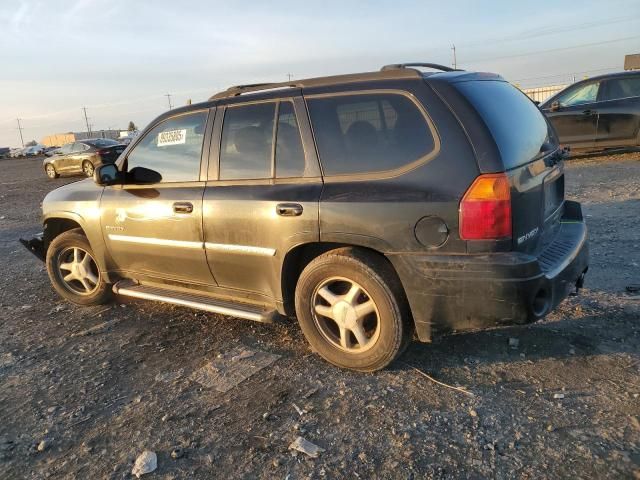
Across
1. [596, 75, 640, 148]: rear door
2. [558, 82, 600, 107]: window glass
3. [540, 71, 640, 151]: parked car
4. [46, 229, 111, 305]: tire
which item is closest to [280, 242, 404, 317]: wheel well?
[46, 229, 111, 305]: tire

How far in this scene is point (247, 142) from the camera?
3.62m

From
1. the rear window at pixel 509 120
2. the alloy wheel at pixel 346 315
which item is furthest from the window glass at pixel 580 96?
the alloy wheel at pixel 346 315

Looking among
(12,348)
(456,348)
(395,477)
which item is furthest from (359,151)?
(12,348)

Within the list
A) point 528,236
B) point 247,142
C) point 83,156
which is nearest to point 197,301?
point 247,142

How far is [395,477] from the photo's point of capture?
7.63ft

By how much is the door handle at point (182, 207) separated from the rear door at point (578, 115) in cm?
928

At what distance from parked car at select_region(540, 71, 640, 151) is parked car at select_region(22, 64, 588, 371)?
7858 mm

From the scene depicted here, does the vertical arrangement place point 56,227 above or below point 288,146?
below

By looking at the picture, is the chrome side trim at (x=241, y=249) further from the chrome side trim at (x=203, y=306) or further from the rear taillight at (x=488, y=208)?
the rear taillight at (x=488, y=208)

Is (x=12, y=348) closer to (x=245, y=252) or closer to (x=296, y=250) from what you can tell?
(x=245, y=252)

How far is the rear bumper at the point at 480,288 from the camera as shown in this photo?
2695mm

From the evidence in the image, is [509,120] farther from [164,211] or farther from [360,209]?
[164,211]

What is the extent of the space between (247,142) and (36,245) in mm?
3026

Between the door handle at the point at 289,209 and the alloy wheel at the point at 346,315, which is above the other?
the door handle at the point at 289,209
